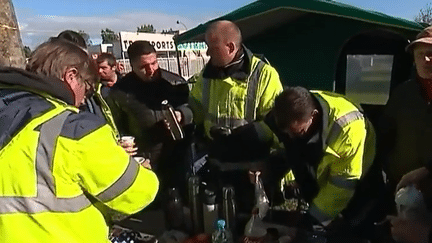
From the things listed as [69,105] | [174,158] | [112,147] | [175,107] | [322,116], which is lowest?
[174,158]

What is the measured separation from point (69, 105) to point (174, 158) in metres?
2.68

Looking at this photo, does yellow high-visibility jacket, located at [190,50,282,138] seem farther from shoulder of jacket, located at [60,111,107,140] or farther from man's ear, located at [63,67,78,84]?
shoulder of jacket, located at [60,111,107,140]

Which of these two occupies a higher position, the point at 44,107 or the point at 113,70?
the point at 44,107

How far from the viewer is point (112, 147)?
1764mm

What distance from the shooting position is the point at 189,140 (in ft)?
13.9

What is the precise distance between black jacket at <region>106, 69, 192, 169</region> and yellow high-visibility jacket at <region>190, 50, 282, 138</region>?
1.34 feet

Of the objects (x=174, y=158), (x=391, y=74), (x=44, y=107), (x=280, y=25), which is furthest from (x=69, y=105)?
(x=280, y=25)

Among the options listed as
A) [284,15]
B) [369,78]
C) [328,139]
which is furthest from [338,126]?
[284,15]

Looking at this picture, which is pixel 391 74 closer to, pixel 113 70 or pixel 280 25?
pixel 280 25

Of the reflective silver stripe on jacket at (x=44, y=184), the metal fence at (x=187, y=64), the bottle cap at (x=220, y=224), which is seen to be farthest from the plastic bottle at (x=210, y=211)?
the metal fence at (x=187, y=64)

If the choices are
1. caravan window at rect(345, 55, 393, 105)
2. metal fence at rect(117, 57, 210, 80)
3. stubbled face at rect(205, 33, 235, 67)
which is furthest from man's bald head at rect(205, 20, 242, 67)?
metal fence at rect(117, 57, 210, 80)

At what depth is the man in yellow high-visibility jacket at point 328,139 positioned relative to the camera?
266cm

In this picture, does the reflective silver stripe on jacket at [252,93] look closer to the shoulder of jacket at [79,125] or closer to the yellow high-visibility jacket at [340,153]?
the yellow high-visibility jacket at [340,153]

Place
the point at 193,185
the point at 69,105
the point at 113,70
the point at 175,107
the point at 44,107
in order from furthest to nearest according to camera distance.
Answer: the point at 113,70
the point at 175,107
the point at 193,185
the point at 69,105
the point at 44,107
